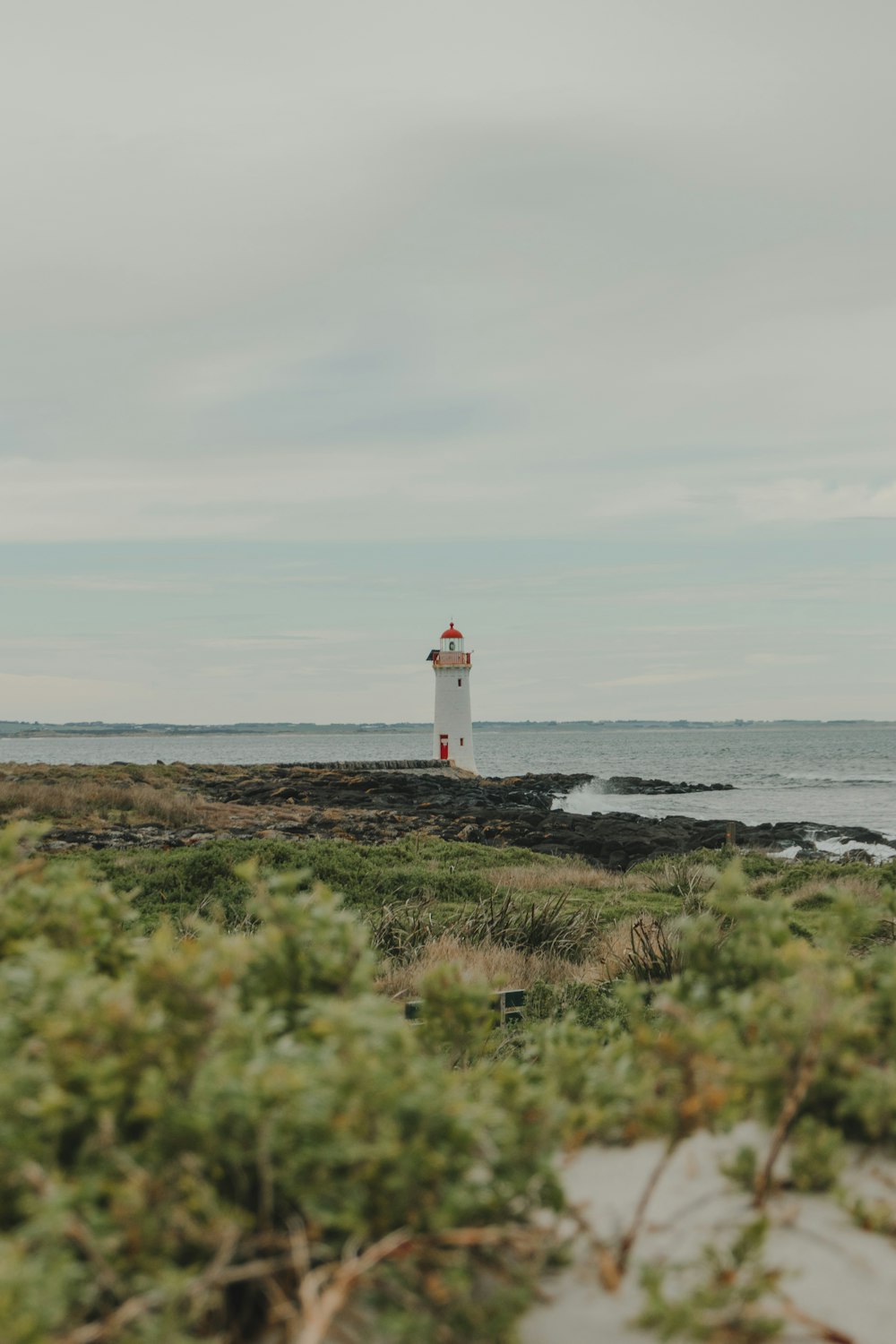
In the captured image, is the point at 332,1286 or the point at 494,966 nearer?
the point at 332,1286

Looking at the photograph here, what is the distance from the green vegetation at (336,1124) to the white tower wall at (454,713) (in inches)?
1816

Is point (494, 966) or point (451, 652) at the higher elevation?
point (451, 652)

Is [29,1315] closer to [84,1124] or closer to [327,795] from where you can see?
[84,1124]

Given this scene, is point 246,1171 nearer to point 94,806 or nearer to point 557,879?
point 557,879

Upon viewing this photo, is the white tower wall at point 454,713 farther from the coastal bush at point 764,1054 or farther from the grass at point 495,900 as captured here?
the coastal bush at point 764,1054

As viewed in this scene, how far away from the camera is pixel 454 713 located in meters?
50.8

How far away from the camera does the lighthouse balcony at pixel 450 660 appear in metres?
48.6

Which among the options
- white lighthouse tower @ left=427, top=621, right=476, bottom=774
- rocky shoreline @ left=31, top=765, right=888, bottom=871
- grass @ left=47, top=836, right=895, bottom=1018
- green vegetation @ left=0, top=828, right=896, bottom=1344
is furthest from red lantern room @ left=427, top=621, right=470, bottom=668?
green vegetation @ left=0, top=828, right=896, bottom=1344

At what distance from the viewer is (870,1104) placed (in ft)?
7.41

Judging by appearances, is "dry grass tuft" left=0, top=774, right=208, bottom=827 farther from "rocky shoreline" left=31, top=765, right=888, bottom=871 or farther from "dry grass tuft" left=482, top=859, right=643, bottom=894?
"dry grass tuft" left=482, top=859, right=643, bottom=894

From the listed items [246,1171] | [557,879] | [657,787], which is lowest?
[657,787]

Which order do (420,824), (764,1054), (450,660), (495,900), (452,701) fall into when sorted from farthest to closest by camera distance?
1. (452,701)
2. (450,660)
3. (420,824)
4. (495,900)
5. (764,1054)

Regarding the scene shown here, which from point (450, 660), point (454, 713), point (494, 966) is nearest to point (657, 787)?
point (454, 713)

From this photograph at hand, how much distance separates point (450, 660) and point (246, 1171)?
153 ft
